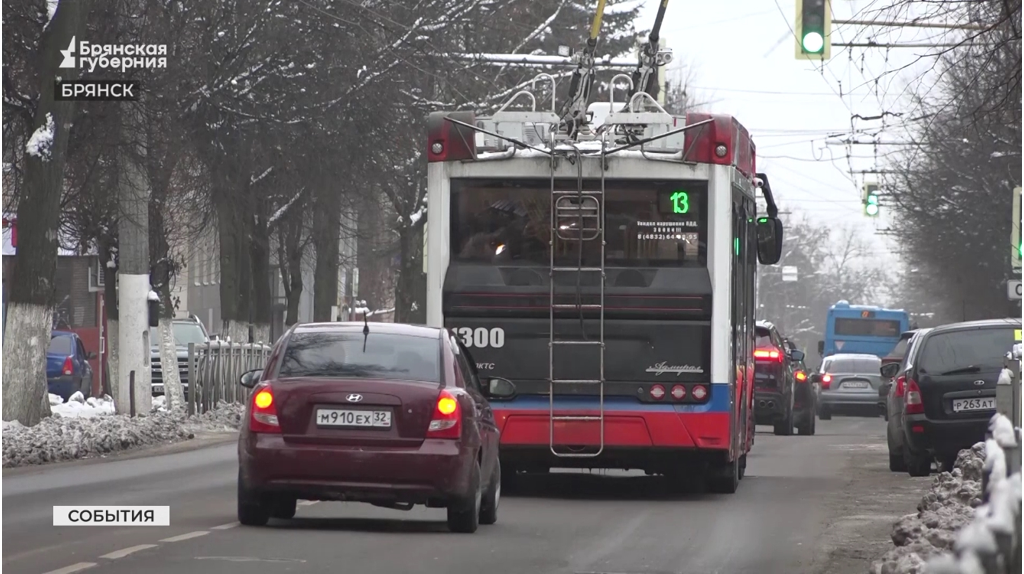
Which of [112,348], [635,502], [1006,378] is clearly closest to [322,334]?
[635,502]

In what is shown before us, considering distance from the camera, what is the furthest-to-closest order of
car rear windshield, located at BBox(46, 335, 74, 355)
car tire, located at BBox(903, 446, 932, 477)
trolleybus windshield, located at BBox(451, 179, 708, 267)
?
car rear windshield, located at BBox(46, 335, 74, 355), car tire, located at BBox(903, 446, 932, 477), trolleybus windshield, located at BBox(451, 179, 708, 267)

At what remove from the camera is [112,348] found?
35.0 metres

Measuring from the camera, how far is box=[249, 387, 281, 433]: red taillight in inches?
480

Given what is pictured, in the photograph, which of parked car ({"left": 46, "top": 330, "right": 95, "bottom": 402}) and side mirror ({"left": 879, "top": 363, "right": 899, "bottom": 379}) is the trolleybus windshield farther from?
parked car ({"left": 46, "top": 330, "right": 95, "bottom": 402})

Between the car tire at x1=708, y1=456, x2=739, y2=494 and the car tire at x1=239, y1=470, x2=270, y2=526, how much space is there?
4.91m

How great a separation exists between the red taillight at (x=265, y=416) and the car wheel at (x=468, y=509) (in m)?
1.23

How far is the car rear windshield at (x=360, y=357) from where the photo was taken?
12.5 metres

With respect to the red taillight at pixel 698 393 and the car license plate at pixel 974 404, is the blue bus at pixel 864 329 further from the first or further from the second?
the red taillight at pixel 698 393

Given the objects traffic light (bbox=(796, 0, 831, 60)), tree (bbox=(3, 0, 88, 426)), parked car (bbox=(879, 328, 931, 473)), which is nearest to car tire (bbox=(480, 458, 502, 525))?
traffic light (bbox=(796, 0, 831, 60))

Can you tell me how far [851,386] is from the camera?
44375 mm

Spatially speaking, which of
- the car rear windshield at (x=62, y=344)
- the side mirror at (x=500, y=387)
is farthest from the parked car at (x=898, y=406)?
the car rear windshield at (x=62, y=344)

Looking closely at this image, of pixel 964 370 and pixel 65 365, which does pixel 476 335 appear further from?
pixel 65 365

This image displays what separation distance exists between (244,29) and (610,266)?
10.6 meters

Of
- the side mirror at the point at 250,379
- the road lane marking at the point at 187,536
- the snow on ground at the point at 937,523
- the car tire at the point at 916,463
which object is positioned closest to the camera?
the snow on ground at the point at 937,523
